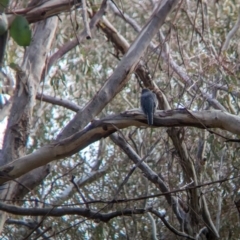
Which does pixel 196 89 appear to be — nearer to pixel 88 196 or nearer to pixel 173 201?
pixel 173 201

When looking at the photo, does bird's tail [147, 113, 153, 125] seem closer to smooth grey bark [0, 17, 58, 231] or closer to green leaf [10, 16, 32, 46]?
smooth grey bark [0, 17, 58, 231]

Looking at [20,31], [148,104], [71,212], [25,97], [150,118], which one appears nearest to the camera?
[20,31]

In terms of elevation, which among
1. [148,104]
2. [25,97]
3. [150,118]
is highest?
[25,97]

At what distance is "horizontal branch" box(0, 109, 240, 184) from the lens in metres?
3.56

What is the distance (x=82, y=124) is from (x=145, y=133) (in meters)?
1.84

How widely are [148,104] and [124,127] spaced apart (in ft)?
1.32

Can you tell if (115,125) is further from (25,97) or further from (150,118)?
(25,97)

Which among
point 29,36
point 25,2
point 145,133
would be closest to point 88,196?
point 145,133

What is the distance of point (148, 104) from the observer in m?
4.00

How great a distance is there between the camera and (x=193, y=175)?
4.87 m

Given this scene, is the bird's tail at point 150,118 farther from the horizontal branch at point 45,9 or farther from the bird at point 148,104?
the horizontal branch at point 45,9

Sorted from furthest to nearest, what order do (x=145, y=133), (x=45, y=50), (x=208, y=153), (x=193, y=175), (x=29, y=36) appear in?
(x=145, y=133)
(x=208, y=153)
(x=45, y=50)
(x=193, y=175)
(x=29, y=36)

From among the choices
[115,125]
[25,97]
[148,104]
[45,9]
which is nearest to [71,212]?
[115,125]

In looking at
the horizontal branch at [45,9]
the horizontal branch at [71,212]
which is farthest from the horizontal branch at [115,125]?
the horizontal branch at [45,9]
